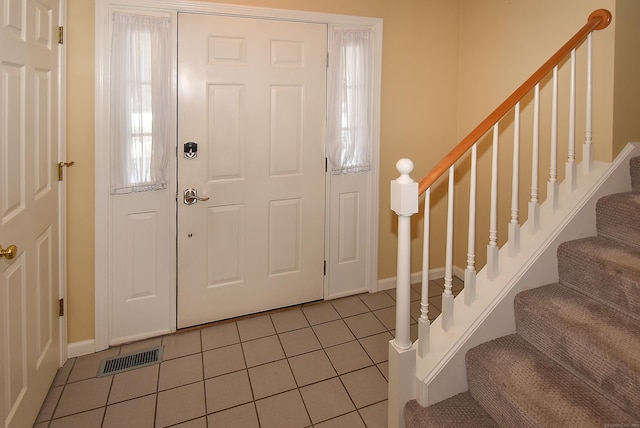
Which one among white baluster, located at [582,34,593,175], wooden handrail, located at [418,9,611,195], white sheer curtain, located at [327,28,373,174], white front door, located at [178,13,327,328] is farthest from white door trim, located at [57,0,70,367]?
white baluster, located at [582,34,593,175]

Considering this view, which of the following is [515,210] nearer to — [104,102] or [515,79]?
[515,79]

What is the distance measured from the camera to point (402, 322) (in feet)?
5.85

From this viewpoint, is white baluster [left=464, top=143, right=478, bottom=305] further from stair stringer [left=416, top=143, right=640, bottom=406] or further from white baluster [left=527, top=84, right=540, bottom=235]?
white baluster [left=527, top=84, right=540, bottom=235]

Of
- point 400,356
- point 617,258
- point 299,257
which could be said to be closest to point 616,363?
point 617,258

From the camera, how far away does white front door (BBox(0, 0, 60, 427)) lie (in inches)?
62.9

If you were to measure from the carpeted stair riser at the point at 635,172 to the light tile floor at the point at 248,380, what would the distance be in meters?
1.44

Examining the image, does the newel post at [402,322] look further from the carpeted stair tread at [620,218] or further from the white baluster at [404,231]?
the carpeted stair tread at [620,218]

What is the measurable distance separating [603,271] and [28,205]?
8.20ft

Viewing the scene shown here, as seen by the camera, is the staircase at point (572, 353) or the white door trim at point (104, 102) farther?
the white door trim at point (104, 102)

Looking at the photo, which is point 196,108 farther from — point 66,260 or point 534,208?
point 534,208

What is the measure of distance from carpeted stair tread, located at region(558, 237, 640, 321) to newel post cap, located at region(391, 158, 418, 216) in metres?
0.83

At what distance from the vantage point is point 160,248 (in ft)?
8.71

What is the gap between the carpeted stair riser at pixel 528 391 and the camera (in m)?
1.41

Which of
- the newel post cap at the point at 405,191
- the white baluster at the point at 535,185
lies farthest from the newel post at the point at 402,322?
the white baluster at the point at 535,185
